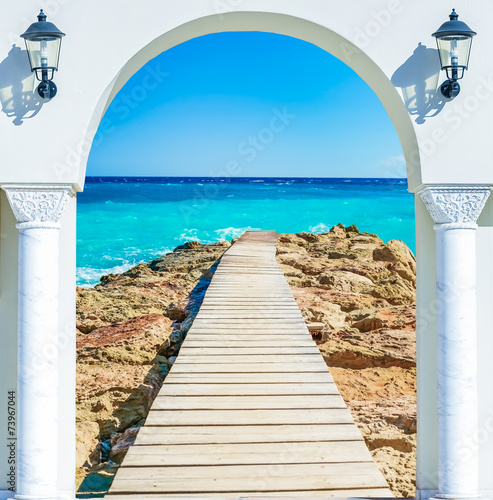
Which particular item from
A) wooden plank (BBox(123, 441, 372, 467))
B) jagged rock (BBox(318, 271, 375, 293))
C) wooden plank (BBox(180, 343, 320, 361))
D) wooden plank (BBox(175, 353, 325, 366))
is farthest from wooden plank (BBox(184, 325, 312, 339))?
jagged rock (BBox(318, 271, 375, 293))

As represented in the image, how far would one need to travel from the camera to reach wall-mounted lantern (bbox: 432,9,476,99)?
3.41 m

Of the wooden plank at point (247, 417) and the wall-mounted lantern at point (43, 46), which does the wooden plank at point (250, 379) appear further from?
the wall-mounted lantern at point (43, 46)

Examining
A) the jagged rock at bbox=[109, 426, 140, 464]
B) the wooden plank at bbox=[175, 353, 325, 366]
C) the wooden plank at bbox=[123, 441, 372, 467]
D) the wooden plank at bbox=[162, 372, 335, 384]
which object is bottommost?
the jagged rock at bbox=[109, 426, 140, 464]

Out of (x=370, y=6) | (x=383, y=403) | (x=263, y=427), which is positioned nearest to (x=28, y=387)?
(x=263, y=427)

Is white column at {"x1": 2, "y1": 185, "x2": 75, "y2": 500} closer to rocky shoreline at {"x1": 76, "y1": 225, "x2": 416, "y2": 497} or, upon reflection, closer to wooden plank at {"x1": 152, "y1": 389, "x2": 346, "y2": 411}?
wooden plank at {"x1": 152, "y1": 389, "x2": 346, "y2": 411}

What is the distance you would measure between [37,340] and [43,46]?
1694 mm

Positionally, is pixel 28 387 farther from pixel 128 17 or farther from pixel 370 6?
pixel 370 6

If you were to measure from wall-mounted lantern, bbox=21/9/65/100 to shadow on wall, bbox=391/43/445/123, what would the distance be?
6.55ft

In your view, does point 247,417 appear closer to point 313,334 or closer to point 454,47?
point 454,47

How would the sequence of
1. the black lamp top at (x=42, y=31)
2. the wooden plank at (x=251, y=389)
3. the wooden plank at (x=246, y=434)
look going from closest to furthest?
1. the black lamp top at (x=42, y=31)
2. the wooden plank at (x=246, y=434)
3. the wooden plank at (x=251, y=389)

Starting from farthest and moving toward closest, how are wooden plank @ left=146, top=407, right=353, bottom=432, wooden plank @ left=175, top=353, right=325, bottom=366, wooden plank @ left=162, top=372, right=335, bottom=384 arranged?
wooden plank @ left=175, top=353, right=325, bottom=366
wooden plank @ left=162, top=372, right=335, bottom=384
wooden plank @ left=146, top=407, right=353, bottom=432

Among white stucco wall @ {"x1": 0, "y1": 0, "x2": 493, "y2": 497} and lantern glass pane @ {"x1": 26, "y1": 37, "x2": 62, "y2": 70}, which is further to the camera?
white stucco wall @ {"x1": 0, "y1": 0, "x2": 493, "y2": 497}

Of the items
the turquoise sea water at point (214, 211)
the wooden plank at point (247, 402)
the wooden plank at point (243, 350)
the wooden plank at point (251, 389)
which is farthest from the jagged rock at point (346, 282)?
the turquoise sea water at point (214, 211)

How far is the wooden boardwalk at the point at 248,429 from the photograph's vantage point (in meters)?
3.60
